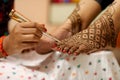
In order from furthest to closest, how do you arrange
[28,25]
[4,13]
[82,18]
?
1. [4,13]
2. [82,18]
3. [28,25]

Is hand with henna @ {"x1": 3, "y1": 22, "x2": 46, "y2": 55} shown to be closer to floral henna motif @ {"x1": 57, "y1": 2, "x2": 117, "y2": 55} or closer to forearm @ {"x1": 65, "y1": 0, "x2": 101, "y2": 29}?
floral henna motif @ {"x1": 57, "y1": 2, "x2": 117, "y2": 55}

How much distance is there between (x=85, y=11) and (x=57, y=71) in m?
0.37

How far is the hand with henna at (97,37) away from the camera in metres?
0.84

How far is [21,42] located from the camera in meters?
0.82

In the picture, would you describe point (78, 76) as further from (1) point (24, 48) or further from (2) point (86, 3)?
(2) point (86, 3)

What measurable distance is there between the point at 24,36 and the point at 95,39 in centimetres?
26

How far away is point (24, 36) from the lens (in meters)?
0.81

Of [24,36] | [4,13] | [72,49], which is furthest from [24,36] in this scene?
[4,13]

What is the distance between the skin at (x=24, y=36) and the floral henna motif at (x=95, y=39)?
101mm

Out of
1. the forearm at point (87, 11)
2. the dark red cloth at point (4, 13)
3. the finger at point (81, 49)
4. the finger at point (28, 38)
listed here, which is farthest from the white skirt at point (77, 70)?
the dark red cloth at point (4, 13)

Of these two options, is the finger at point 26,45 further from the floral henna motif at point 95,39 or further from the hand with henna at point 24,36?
the floral henna motif at point 95,39

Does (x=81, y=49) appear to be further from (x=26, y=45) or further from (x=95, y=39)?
(x=26, y=45)

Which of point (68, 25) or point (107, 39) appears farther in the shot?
point (68, 25)

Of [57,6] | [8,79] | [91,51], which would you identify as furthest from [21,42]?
[57,6]
